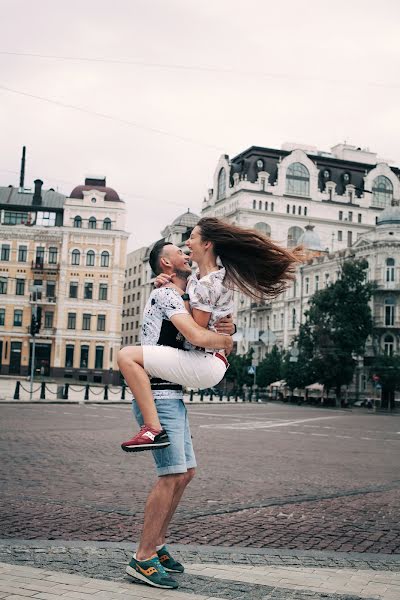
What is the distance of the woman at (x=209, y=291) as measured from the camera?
5.00 meters

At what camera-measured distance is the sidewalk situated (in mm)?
4520

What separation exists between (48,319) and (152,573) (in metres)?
75.9

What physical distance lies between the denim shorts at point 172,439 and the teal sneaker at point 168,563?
50 cm

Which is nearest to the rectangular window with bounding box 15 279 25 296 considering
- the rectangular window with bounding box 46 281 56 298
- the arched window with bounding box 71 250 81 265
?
the rectangular window with bounding box 46 281 56 298

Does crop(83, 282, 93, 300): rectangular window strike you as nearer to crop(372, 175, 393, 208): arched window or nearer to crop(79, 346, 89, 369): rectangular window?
crop(79, 346, 89, 369): rectangular window

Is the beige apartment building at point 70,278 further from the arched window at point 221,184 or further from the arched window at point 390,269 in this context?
the arched window at point 390,269

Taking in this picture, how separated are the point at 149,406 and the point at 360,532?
3.09m

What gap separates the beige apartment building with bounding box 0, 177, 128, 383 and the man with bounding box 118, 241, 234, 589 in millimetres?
73721

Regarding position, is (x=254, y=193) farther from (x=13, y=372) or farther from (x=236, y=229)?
(x=236, y=229)

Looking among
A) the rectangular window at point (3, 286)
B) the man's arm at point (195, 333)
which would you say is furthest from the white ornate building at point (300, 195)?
the man's arm at point (195, 333)

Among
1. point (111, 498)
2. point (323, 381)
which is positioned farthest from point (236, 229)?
point (323, 381)

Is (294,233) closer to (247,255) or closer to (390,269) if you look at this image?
(390,269)

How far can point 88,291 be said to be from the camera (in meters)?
80.5

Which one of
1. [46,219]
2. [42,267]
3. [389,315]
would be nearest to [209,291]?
[389,315]
